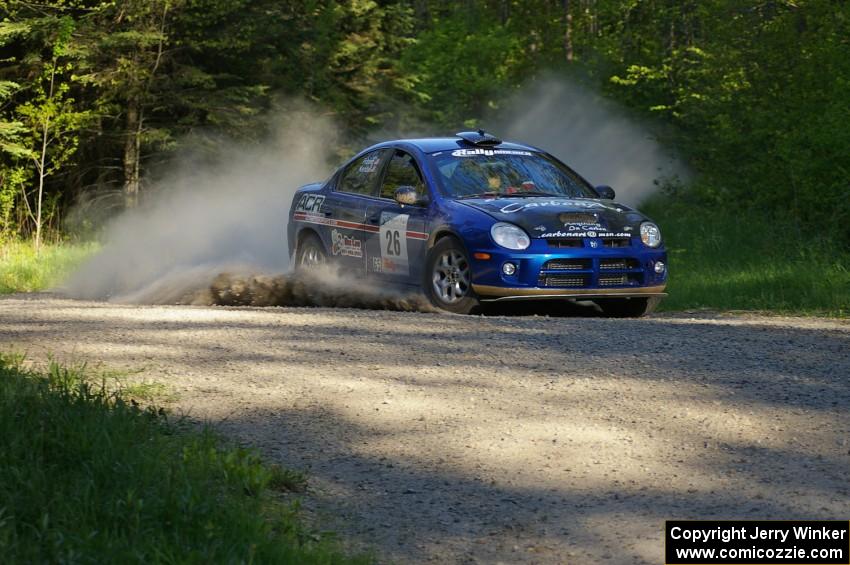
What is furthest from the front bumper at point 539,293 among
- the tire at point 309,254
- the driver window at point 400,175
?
the tire at point 309,254

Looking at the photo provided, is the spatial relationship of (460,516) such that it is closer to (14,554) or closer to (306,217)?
(14,554)

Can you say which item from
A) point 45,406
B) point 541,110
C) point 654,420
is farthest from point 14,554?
point 541,110

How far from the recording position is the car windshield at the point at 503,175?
480 inches

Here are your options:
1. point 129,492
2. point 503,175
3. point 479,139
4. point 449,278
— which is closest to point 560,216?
point 449,278

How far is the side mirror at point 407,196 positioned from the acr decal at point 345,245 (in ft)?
3.35

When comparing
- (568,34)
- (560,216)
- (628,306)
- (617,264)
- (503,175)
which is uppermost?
(568,34)

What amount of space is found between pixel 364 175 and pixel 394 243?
1.21 meters

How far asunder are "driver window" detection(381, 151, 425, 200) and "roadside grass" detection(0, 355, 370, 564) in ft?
21.6

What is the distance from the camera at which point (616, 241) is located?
1144 centimetres

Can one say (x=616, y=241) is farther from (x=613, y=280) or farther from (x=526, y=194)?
(x=526, y=194)

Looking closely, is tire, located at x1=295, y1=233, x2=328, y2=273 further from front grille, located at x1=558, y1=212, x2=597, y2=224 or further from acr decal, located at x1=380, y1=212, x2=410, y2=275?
front grille, located at x1=558, y1=212, x2=597, y2=224

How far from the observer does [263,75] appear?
2902 centimetres

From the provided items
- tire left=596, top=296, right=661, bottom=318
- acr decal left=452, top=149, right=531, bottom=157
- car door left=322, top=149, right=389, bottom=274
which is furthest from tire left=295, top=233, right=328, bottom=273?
tire left=596, top=296, right=661, bottom=318

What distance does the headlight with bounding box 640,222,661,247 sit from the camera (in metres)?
11.7
